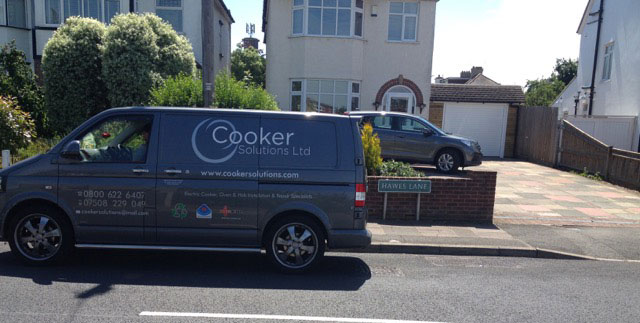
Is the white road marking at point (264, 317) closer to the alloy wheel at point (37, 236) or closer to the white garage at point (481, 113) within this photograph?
the alloy wheel at point (37, 236)

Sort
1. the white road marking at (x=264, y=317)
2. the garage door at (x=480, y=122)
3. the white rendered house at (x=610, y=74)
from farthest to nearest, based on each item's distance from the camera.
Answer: the garage door at (x=480, y=122) < the white rendered house at (x=610, y=74) < the white road marking at (x=264, y=317)

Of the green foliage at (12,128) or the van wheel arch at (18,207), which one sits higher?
the green foliage at (12,128)

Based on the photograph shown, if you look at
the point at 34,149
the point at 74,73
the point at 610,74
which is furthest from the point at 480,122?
the point at 34,149

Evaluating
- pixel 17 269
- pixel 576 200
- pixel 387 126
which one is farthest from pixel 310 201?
pixel 576 200

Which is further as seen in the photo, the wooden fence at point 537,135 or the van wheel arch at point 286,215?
the wooden fence at point 537,135

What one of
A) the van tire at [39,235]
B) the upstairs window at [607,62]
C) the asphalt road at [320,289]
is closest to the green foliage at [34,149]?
the asphalt road at [320,289]

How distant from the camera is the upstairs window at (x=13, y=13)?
56.7 feet

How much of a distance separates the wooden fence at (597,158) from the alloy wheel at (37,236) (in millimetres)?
13874

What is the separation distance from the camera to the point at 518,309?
5078 mm

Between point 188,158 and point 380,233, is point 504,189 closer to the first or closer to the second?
point 380,233

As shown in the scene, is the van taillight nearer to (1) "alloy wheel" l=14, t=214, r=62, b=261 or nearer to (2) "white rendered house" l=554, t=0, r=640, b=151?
(1) "alloy wheel" l=14, t=214, r=62, b=261

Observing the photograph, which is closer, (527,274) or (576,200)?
(527,274)

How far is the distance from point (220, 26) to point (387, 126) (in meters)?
13.0

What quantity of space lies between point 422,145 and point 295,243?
731 cm
